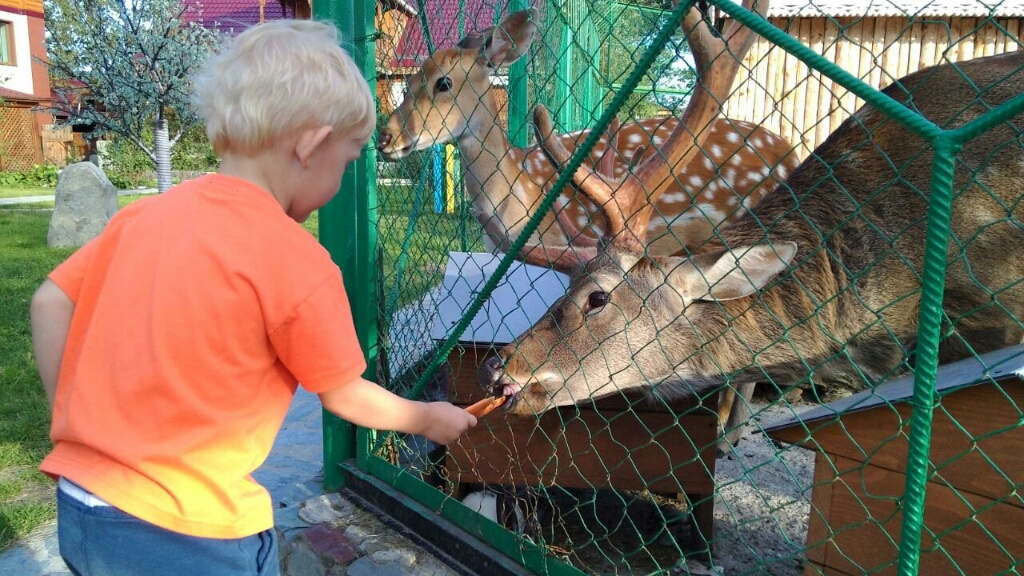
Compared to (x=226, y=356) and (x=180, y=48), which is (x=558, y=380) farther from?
(x=180, y=48)

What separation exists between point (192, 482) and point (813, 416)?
4.88 feet

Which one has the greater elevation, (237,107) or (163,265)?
(237,107)

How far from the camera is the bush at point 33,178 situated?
20.2m

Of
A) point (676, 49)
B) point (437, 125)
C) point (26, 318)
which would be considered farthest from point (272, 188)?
point (26, 318)

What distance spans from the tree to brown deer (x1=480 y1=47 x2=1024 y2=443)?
32.2ft

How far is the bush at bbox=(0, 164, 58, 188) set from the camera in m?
20.2

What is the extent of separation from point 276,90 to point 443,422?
0.79 m

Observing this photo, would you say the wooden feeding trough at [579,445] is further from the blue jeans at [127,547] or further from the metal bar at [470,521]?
the blue jeans at [127,547]

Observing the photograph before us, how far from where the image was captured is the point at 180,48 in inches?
460

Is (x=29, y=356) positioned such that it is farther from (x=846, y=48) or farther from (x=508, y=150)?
(x=846, y=48)

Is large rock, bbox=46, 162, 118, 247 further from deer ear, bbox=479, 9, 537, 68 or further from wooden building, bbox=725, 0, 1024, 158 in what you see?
wooden building, bbox=725, 0, 1024, 158

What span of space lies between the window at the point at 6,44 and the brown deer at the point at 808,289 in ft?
93.7

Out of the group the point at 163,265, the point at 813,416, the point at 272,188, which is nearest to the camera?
the point at 163,265

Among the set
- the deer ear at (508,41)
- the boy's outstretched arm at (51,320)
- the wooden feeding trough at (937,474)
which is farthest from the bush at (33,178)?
the wooden feeding trough at (937,474)
